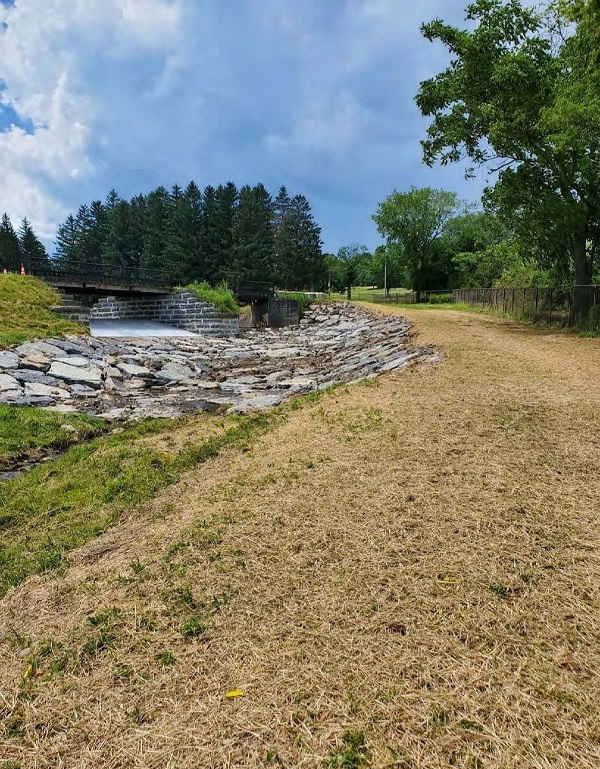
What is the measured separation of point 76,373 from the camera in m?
10.6

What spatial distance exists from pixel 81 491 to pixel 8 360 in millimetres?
7043

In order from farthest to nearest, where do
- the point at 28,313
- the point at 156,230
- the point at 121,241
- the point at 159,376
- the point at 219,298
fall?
1. the point at 121,241
2. the point at 156,230
3. the point at 219,298
4. the point at 28,313
5. the point at 159,376

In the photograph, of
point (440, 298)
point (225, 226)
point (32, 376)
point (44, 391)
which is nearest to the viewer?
point (44, 391)

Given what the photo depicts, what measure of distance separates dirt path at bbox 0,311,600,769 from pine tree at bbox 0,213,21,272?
7536cm

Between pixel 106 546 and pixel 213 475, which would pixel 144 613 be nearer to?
pixel 106 546

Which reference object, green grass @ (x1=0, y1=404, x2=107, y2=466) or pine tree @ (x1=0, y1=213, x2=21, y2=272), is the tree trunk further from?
pine tree @ (x1=0, y1=213, x2=21, y2=272)

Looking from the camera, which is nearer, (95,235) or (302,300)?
(302,300)

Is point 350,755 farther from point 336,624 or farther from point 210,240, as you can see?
point 210,240

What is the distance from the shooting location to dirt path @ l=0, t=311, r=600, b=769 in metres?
1.70

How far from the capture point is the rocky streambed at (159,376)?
28.5 feet

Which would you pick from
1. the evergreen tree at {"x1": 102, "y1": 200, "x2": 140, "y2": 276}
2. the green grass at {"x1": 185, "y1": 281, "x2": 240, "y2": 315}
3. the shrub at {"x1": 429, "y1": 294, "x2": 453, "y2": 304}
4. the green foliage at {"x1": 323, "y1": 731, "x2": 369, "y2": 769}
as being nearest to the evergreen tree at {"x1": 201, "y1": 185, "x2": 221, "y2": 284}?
the evergreen tree at {"x1": 102, "y1": 200, "x2": 140, "y2": 276}

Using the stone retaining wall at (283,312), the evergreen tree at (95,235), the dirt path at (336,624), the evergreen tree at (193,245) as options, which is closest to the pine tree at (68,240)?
the evergreen tree at (95,235)

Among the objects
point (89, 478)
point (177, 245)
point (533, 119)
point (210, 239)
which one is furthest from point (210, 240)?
point (89, 478)

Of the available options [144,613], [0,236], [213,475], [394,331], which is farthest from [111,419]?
[0,236]
